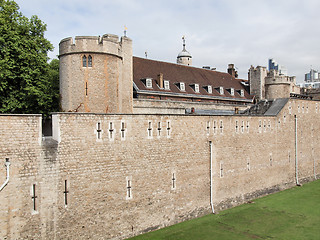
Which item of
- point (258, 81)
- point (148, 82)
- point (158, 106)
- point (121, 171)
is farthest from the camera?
point (258, 81)

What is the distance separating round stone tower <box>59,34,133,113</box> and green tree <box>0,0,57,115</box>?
3778 millimetres

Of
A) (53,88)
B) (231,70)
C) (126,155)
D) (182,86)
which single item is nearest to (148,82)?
(182,86)

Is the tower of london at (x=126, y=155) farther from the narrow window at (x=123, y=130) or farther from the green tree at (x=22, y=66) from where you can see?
the green tree at (x=22, y=66)

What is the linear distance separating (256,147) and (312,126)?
34.3 ft

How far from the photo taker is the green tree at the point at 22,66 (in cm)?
2055

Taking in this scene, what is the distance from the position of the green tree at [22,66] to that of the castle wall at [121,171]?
864 centimetres

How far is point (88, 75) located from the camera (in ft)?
60.3

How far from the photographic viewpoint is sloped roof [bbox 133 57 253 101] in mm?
29011

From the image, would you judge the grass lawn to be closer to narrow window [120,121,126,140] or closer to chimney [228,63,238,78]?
narrow window [120,121,126,140]

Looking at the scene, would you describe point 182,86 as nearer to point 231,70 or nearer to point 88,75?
point 88,75

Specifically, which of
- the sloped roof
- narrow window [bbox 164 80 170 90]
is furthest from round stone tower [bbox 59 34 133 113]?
narrow window [bbox 164 80 170 90]

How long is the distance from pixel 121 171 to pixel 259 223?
28.4 feet

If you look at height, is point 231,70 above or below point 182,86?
above

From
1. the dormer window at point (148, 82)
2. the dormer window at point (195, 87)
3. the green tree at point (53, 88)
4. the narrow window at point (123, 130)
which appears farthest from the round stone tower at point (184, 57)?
the narrow window at point (123, 130)
